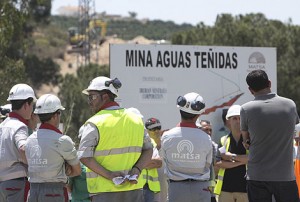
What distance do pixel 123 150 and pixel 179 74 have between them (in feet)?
29.5

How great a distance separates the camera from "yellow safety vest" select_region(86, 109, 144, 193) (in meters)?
7.72

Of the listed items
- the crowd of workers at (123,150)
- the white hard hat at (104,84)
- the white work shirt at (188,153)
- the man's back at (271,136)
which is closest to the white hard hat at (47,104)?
the crowd of workers at (123,150)

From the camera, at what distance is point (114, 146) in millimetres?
7750

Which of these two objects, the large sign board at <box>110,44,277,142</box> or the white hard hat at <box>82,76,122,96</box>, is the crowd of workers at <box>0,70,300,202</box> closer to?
the white hard hat at <box>82,76,122,96</box>

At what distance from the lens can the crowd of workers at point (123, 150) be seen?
305 inches

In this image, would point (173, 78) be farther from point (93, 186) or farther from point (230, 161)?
point (93, 186)

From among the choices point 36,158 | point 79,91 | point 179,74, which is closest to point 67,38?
point 79,91

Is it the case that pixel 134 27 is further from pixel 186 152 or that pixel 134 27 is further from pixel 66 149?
pixel 66 149

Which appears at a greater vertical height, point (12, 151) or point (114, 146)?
point (114, 146)

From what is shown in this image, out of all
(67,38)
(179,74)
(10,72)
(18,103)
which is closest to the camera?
(18,103)

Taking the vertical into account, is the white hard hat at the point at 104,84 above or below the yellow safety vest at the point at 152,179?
above

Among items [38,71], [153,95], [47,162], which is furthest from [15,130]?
[38,71]

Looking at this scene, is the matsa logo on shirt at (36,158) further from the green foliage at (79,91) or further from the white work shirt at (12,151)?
the green foliage at (79,91)

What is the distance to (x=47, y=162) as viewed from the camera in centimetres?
815
